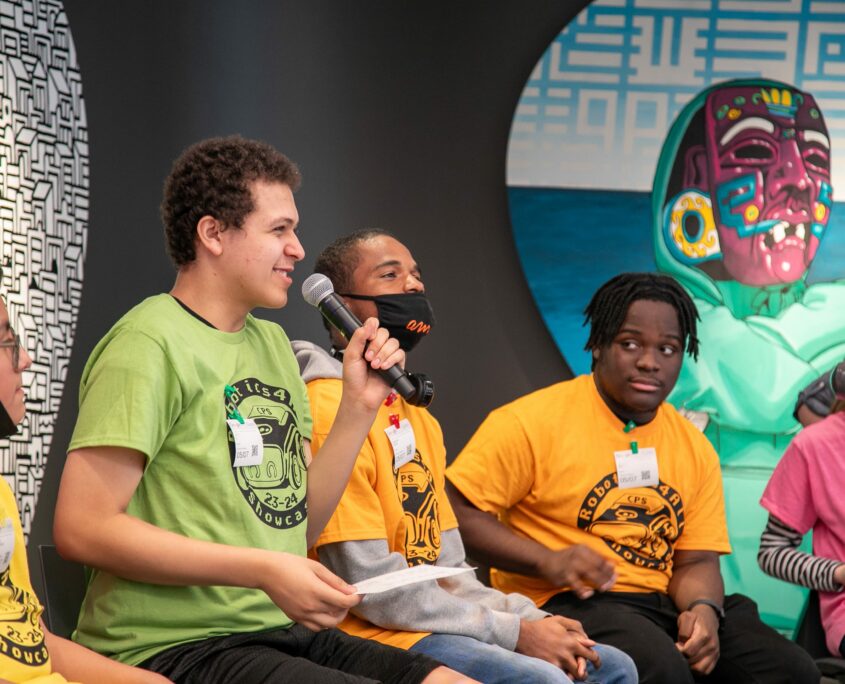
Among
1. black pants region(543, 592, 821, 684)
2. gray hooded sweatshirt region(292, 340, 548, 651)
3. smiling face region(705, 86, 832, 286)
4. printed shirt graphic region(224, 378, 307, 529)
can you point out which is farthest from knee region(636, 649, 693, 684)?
smiling face region(705, 86, 832, 286)

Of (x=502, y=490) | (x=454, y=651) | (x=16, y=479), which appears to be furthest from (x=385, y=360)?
(x=16, y=479)

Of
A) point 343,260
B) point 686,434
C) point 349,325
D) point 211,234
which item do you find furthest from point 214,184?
point 686,434

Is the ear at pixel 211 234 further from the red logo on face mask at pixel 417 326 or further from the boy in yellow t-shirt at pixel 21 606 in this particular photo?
the red logo on face mask at pixel 417 326

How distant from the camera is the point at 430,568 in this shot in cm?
193

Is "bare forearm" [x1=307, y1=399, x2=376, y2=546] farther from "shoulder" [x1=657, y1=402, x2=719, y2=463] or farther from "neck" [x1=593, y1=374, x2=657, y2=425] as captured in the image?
"shoulder" [x1=657, y1=402, x2=719, y2=463]

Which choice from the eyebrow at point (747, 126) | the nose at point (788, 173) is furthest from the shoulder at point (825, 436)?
the eyebrow at point (747, 126)

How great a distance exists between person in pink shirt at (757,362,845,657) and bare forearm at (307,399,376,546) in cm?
155

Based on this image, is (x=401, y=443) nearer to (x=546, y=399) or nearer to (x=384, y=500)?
(x=384, y=500)

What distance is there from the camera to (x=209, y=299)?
2.12m

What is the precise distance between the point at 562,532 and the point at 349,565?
90cm

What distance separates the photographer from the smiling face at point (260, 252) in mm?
2096

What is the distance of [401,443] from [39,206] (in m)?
1.39

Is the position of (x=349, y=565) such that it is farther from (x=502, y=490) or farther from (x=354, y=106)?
Result: (x=354, y=106)

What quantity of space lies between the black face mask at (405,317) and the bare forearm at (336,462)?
473 mm
